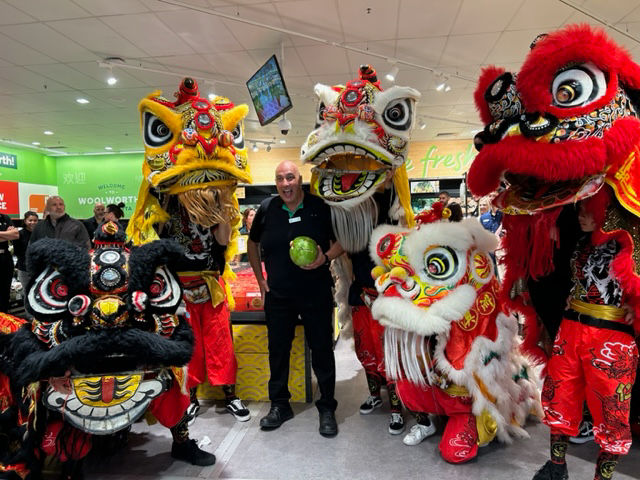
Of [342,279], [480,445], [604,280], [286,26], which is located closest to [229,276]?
[342,279]

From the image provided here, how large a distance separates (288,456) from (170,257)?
42.3 inches

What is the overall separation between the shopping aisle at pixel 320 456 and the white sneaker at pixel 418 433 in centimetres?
3

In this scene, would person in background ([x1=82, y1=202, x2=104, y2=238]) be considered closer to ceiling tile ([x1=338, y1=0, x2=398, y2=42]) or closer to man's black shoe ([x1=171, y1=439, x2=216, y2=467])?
ceiling tile ([x1=338, y1=0, x2=398, y2=42])

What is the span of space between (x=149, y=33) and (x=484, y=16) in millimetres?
3182

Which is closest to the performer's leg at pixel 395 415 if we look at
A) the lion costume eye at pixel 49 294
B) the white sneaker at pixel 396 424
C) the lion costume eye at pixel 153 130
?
the white sneaker at pixel 396 424

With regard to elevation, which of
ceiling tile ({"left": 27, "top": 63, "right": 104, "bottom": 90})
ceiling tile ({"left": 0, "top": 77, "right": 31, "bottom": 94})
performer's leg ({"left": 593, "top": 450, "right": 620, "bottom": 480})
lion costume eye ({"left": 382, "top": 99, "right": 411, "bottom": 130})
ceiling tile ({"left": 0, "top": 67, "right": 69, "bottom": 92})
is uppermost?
ceiling tile ({"left": 27, "top": 63, "right": 104, "bottom": 90})

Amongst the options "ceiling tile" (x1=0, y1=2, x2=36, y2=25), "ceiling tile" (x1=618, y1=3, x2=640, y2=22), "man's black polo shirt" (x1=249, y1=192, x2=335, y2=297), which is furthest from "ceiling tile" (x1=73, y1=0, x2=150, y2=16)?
"ceiling tile" (x1=618, y1=3, x2=640, y2=22)

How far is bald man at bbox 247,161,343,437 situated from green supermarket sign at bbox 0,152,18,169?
9.08 meters

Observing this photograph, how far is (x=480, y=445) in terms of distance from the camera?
188 centimetres

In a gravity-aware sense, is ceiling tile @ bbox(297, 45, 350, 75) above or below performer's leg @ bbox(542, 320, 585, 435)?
above

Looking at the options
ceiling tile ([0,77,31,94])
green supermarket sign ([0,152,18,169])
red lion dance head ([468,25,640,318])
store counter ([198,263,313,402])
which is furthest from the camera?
green supermarket sign ([0,152,18,169])

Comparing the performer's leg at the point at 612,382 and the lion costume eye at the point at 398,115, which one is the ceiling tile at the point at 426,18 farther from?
the performer's leg at the point at 612,382

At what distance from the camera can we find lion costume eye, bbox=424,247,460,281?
179 centimetres

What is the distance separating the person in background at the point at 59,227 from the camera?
354 centimetres
